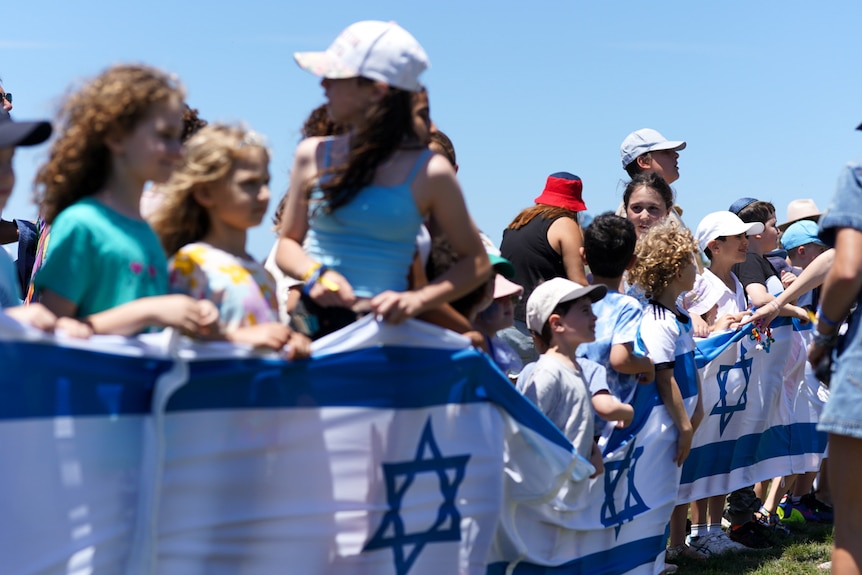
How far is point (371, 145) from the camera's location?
373cm

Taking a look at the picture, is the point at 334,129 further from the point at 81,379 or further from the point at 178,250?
the point at 81,379

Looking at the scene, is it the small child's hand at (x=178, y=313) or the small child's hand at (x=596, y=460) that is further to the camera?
the small child's hand at (x=596, y=460)

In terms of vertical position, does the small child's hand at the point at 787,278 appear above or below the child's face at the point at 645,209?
below

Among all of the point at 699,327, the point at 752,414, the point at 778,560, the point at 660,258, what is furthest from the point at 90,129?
the point at 752,414

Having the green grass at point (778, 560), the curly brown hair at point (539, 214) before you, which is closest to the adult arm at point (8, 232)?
the curly brown hair at point (539, 214)

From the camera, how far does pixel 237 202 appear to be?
3.55 meters

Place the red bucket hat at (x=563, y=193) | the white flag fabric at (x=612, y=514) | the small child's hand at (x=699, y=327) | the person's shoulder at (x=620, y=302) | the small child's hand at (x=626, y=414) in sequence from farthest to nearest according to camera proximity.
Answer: the small child's hand at (x=699, y=327), the red bucket hat at (x=563, y=193), the person's shoulder at (x=620, y=302), the small child's hand at (x=626, y=414), the white flag fabric at (x=612, y=514)

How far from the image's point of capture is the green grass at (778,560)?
22.7 ft

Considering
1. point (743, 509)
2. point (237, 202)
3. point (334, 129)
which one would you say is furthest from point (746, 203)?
point (237, 202)

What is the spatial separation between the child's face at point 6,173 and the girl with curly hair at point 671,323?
3237 millimetres

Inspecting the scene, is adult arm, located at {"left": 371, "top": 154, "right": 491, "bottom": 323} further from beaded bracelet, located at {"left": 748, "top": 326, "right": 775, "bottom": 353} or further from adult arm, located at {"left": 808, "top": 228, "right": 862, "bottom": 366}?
beaded bracelet, located at {"left": 748, "top": 326, "right": 775, "bottom": 353}

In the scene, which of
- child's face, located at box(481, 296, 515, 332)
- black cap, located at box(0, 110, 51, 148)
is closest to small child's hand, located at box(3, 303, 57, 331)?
black cap, located at box(0, 110, 51, 148)

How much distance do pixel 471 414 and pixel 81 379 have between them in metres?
1.49

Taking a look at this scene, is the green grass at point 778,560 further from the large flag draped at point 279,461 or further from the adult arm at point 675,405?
the large flag draped at point 279,461
